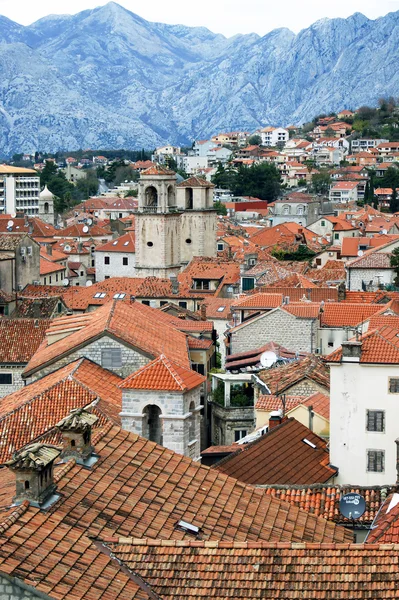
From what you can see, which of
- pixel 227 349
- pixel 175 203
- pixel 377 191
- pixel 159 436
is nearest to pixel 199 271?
pixel 175 203

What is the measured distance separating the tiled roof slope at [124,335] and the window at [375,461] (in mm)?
5331

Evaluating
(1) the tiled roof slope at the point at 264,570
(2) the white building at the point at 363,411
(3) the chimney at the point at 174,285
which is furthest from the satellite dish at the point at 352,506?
(3) the chimney at the point at 174,285

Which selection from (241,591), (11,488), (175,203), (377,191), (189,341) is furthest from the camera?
(377,191)

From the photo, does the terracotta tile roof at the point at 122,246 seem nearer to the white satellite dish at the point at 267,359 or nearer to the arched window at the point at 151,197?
the arched window at the point at 151,197

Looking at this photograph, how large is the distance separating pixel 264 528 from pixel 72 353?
15.8m

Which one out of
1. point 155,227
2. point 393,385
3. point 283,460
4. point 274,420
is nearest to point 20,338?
point 274,420

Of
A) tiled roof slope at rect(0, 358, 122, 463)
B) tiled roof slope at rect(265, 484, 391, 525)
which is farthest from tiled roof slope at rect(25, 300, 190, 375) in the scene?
tiled roof slope at rect(265, 484, 391, 525)

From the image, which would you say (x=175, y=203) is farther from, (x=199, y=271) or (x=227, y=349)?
(x=227, y=349)

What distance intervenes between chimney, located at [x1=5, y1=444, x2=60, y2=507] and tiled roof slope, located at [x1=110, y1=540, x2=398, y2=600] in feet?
3.46

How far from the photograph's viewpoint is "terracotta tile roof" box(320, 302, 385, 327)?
44.0m

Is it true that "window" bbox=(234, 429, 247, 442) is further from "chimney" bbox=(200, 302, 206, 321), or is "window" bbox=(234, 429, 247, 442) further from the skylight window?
"chimney" bbox=(200, 302, 206, 321)

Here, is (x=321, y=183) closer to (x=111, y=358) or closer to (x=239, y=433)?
(x=239, y=433)

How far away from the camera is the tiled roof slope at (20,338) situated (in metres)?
44.8

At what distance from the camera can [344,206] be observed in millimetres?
145875
